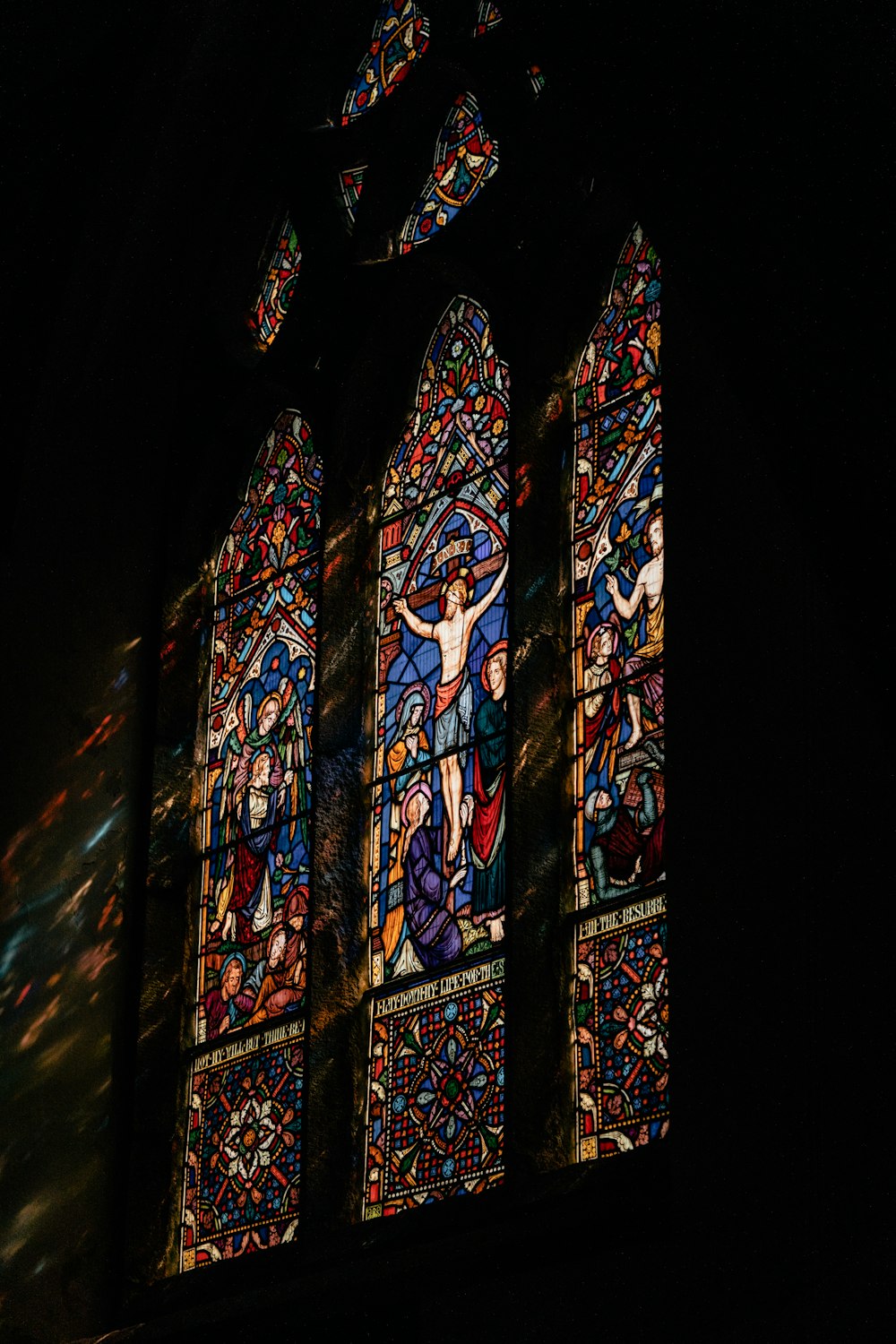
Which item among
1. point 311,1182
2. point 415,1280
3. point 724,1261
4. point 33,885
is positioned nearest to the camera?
point 724,1261

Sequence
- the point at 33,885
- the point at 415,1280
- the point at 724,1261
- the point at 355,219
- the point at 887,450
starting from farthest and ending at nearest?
1. the point at 355,219
2. the point at 33,885
3. the point at 415,1280
4. the point at 724,1261
5. the point at 887,450

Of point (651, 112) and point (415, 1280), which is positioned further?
point (415, 1280)

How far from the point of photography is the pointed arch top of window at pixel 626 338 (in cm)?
613

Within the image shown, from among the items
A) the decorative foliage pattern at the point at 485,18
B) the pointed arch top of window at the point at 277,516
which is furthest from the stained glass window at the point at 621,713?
the pointed arch top of window at the point at 277,516

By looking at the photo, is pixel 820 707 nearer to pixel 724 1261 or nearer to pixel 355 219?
pixel 724 1261

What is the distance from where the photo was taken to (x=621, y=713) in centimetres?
570

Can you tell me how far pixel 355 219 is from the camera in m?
7.01

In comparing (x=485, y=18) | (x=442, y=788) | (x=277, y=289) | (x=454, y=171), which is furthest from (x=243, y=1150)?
(x=485, y=18)

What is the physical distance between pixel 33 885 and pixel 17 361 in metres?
1.54

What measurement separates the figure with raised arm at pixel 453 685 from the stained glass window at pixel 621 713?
1.19 ft

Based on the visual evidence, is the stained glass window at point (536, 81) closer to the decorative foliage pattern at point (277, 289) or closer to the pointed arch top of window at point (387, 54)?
the pointed arch top of window at point (387, 54)

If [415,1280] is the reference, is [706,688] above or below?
above

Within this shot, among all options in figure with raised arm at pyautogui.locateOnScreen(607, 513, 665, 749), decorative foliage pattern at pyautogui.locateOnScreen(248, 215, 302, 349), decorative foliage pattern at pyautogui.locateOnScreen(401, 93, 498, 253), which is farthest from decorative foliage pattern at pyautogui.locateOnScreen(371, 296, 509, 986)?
decorative foliage pattern at pyautogui.locateOnScreen(248, 215, 302, 349)

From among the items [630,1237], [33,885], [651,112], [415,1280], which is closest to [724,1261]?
[630,1237]
